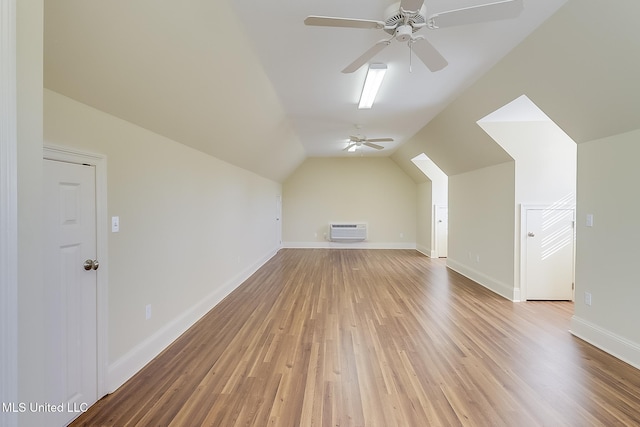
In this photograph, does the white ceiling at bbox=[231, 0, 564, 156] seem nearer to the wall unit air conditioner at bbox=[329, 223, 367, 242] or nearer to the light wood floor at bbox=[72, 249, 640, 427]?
the light wood floor at bbox=[72, 249, 640, 427]

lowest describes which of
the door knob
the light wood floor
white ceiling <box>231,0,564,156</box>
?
the light wood floor

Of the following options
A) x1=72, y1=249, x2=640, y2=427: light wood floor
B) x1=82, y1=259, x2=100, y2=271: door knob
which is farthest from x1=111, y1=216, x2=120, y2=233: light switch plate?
x1=72, y1=249, x2=640, y2=427: light wood floor

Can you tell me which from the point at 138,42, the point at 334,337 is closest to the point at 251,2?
the point at 138,42

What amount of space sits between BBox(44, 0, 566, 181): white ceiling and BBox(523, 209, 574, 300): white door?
7.01 feet

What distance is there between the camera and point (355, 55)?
257cm

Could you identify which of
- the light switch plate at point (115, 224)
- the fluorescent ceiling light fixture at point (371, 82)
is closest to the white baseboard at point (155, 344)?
the light switch plate at point (115, 224)

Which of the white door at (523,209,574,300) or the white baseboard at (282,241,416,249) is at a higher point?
the white door at (523,209,574,300)

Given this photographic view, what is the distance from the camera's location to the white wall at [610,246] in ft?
7.68

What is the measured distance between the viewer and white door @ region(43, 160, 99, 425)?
1582 mm

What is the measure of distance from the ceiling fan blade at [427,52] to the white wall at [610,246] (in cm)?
183

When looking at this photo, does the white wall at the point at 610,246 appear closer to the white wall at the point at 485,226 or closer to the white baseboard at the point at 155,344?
the white wall at the point at 485,226

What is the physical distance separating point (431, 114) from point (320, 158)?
185 inches

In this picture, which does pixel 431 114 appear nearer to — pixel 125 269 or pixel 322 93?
pixel 322 93

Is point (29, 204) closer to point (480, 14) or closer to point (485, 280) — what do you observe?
point (480, 14)
